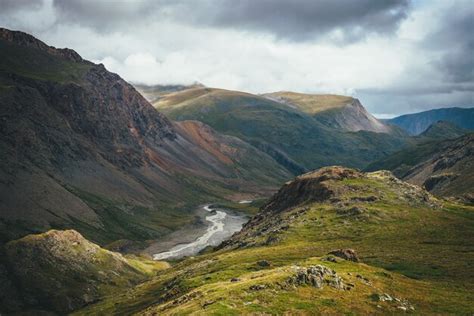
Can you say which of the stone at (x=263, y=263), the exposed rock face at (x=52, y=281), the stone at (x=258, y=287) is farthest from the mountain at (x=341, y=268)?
the exposed rock face at (x=52, y=281)

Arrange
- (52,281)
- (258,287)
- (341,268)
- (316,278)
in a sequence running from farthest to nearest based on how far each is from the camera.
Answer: (52,281) → (341,268) → (316,278) → (258,287)

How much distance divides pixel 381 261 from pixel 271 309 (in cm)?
6238

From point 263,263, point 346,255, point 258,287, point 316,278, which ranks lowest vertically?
point 263,263

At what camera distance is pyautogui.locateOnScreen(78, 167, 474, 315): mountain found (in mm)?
85312

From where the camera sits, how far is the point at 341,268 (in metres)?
107

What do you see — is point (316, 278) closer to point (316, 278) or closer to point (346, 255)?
point (316, 278)

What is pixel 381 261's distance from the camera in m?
133

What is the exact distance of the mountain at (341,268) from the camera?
3359 inches

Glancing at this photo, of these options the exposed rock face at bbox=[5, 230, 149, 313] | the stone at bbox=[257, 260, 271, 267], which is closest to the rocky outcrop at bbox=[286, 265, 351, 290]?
the stone at bbox=[257, 260, 271, 267]

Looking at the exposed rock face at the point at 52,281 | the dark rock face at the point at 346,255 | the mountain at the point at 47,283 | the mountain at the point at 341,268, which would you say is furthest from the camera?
the exposed rock face at the point at 52,281

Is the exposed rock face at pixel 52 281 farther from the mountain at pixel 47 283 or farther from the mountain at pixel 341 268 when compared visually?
the mountain at pixel 341 268

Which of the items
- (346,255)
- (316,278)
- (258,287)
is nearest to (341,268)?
(346,255)

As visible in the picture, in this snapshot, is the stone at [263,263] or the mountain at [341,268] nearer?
the mountain at [341,268]

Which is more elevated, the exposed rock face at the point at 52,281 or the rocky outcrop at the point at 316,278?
the rocky outcrop at the point at 316,278
